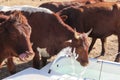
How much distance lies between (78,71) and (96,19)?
1.94 metres

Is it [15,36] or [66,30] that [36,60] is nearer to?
[66,30]

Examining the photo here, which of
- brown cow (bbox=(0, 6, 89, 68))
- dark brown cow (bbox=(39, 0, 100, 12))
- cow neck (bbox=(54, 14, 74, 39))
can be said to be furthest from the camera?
dark brown cow (bbox=(39, 0, 100, 12))

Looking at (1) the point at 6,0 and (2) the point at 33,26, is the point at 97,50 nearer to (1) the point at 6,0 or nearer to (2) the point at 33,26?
(2) the point at 33,26

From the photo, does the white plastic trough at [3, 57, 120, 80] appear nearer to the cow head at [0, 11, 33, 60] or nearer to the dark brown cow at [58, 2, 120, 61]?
the cow head at [0, 11, 33, 60]

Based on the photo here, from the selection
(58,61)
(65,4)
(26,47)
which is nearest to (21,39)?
(26,47)

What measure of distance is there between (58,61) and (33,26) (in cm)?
114

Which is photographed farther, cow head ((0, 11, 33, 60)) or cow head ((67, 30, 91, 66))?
cow head ((67, 30, 91, 66))

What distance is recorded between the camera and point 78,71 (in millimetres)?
7012

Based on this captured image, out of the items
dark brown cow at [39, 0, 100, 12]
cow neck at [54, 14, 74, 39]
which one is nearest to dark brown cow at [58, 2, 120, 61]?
dark brown cow at [39, 0, 100, 12]

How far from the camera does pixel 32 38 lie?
24.0ft

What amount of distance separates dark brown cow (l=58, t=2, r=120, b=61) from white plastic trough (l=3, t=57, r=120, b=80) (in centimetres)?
160

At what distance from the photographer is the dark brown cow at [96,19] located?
8.41 m

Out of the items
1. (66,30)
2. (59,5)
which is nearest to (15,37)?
(66,30)

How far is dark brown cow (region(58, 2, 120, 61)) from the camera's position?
8406 mm
